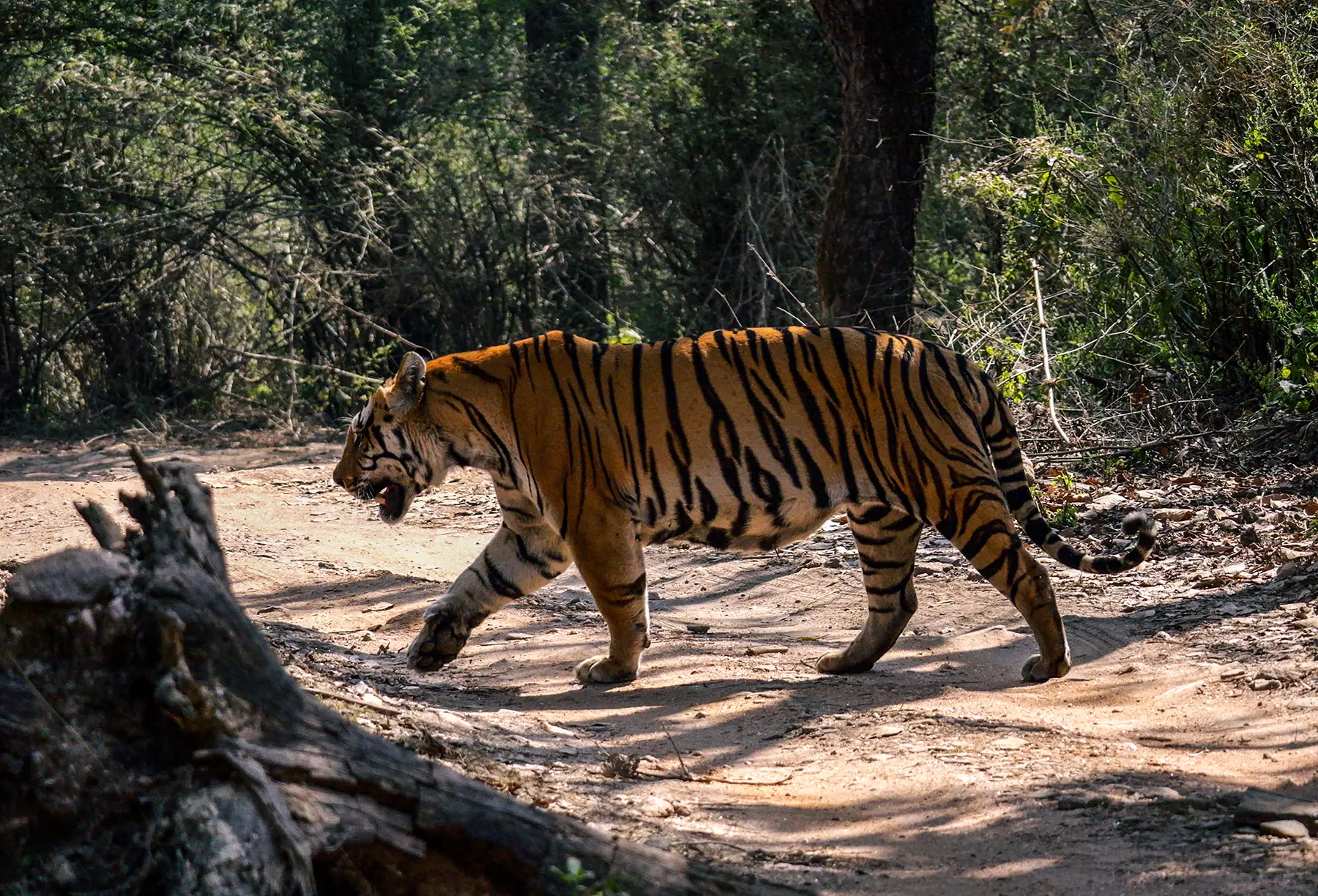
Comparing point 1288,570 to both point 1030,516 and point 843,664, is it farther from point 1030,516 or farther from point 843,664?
point 843,664

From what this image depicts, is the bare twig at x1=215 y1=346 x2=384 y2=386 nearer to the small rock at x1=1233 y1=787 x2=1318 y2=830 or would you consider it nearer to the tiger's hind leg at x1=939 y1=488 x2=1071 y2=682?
the tiger's hind leg at x1=939 y1=488 x2=1071 y2=682

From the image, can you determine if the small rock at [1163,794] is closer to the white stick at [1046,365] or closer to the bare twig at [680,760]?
the bare twig at [680,760]

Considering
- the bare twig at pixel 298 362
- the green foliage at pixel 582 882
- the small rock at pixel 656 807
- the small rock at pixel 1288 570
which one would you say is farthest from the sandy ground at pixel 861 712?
the bare twig at pixel 298 362

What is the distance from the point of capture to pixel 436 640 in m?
6.74

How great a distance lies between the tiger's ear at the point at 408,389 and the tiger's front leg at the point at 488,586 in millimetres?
763

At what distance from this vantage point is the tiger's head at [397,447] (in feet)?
22.5

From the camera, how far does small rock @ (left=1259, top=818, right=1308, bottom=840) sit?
4.02 metres

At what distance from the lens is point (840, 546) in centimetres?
923

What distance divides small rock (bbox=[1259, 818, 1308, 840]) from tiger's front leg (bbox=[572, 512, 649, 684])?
2968 millimetres

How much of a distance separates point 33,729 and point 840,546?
22.3 ft

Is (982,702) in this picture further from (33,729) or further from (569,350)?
(33,729)

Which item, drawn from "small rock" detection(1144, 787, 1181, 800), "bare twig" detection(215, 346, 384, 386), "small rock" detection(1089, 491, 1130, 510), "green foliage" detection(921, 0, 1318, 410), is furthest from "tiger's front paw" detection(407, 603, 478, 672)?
"bare twig" detection(215, 346, 384, 386)

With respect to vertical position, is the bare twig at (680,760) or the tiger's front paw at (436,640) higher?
the tiger's front paw at (436,640)

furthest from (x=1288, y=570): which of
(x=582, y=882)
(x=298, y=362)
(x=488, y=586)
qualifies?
(x=298, y=362)
